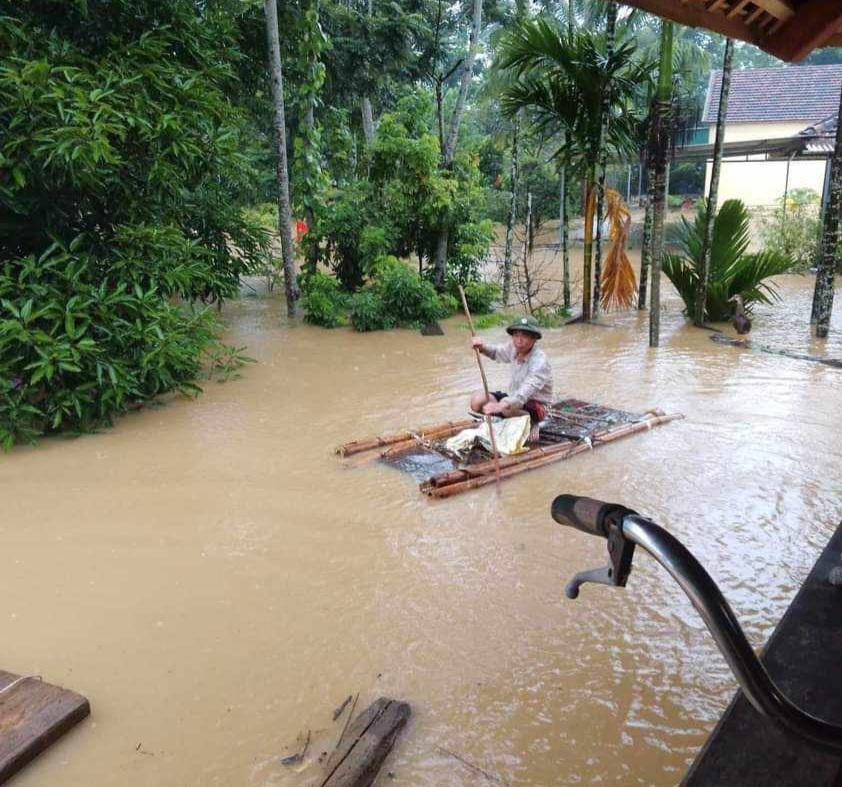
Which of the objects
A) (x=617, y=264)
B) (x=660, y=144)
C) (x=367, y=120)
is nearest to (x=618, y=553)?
(x=660, y=144)

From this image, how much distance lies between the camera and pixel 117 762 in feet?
8.96

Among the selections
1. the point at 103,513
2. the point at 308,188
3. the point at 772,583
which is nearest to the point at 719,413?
the point at 772,583

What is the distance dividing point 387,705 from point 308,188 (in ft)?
31.6

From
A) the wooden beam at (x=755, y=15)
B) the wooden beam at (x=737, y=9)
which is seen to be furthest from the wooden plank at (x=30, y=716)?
the wooden beam at (x=755, y=15)

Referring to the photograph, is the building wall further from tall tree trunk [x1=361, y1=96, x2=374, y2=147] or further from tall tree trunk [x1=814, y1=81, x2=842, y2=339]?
tall tree trunk [x1=814, y1=81, x2=842, y2=339]

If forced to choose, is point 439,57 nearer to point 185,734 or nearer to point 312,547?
point 312,547

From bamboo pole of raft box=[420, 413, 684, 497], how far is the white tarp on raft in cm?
13

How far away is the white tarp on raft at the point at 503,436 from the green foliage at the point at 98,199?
280cm

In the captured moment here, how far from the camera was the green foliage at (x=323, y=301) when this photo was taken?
10328mm

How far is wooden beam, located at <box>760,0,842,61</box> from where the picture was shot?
2.42m

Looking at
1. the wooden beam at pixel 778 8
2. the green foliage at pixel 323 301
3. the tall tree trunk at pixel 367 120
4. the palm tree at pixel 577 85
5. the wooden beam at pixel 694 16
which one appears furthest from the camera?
the tall tree trunk at pixel 367 120

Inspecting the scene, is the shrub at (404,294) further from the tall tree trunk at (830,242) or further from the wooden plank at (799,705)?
the wooden plank at (799,705)

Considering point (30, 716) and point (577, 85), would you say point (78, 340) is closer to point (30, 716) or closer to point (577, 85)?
point (30, 716)

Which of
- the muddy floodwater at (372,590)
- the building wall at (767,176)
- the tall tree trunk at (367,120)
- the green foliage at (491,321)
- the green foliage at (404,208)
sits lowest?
the muddy floodwater at (372,590)
